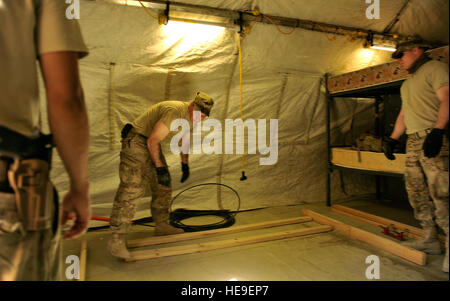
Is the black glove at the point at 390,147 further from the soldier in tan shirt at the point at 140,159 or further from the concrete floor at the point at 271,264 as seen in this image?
the soldier in tan shirt at the point at 140,159

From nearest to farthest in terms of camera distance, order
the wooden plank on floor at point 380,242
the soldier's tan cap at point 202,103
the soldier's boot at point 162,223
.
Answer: the wooden plank on floor at point 380,242 → the soldier's tan cap at point 202,103 → the soldier's boot at point 162,223

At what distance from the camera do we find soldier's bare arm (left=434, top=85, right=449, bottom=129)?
1861 mm

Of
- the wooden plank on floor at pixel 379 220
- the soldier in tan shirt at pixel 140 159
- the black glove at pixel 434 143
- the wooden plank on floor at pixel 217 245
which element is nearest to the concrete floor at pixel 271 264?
the wooden plank on floor at pixel 217 245

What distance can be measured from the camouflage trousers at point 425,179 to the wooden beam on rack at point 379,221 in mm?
287

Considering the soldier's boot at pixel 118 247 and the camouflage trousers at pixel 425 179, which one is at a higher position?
the camouflage trousers at pixel 425 179

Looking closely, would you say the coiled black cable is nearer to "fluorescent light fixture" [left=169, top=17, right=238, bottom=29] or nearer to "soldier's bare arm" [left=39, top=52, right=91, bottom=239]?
"fluorescent light fixture" [left=169, top=17, right=238, bottom=29]

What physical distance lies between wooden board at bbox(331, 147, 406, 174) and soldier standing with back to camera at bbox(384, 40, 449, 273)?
0.53m

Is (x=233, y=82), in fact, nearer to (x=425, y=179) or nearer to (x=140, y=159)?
(x=140, y=159)

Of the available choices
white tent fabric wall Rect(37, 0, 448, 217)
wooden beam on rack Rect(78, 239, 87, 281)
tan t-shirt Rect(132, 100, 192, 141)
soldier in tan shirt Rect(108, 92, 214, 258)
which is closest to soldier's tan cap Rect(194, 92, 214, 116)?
soldier in tan shirt Rect(108, 92, 214, 258)

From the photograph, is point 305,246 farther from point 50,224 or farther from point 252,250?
point 50,224

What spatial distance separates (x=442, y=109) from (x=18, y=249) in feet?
7.33

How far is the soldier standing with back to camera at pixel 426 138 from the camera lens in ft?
6.31

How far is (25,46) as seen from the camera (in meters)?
0.75

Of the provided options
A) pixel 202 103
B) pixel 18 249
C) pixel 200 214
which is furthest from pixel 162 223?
pixel 18 249
